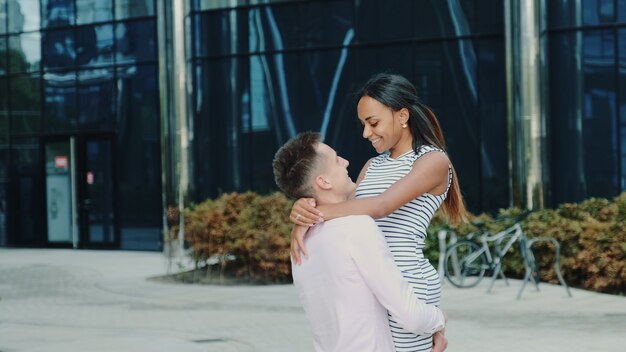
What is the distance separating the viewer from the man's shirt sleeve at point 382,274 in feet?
9.29

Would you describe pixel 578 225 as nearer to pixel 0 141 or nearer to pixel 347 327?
pixel 347 327

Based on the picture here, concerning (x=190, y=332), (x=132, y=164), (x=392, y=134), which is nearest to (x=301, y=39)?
(x=132, y=164)

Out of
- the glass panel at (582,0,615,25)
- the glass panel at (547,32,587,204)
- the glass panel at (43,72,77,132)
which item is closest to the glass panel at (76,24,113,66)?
the glass panel at (43,72,77,132)

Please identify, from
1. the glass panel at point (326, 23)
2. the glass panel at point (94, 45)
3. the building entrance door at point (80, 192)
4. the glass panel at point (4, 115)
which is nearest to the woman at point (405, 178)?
the glass panel at point (326, 23)

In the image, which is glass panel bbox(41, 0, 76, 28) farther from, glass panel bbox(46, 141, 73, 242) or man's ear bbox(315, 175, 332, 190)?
man's ear bbox(315, 175, 332, 190)

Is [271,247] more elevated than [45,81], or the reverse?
[45,81]

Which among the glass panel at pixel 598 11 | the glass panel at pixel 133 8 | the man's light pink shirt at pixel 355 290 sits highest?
the glass panel at pixel 133 8

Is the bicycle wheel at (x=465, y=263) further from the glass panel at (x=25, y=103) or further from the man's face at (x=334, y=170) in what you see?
the glass panel at (x=25, y=103)

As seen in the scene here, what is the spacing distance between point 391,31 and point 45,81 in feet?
28.9

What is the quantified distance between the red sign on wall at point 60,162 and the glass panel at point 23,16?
121 inches

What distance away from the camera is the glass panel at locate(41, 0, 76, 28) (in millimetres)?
25375

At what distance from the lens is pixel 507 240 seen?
1431 cm

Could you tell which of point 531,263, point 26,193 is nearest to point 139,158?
point 26,193

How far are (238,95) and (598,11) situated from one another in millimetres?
7345
